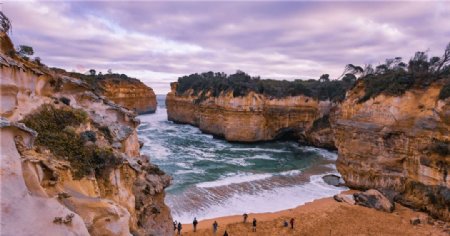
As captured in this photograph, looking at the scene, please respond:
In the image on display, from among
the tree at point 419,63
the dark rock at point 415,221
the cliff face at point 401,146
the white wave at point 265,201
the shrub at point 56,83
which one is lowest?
the white wave at point 265,201

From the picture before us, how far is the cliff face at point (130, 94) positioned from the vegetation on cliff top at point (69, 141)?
4582cm

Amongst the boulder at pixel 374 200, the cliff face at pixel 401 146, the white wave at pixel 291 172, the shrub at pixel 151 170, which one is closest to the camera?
the shrub at pixel 151 170

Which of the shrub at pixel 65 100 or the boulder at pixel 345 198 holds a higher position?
the shrub at pixel 65 100

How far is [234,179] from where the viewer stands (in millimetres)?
25047

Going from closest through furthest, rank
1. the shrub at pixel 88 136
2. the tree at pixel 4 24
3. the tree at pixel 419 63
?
the tree at pixel 4 24
the shrub at pixel 88 136
the tree at pixel 419 63

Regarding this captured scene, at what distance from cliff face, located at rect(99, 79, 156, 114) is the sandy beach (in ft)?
130

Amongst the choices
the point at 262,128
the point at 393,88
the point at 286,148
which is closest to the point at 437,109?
the point at 393,88

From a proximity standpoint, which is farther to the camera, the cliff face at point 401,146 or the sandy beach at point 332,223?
the cliff face at point 401,146

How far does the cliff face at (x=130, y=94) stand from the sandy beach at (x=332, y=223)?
3950 cm

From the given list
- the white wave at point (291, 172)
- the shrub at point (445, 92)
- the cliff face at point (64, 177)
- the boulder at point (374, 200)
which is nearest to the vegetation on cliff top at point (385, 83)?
the shrub at point (445, 92)

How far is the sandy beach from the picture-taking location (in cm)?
1566

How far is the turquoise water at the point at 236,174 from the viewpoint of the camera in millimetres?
19709

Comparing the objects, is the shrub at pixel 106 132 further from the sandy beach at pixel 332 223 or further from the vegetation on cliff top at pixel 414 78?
the vegetation on cliff top at pixel 414 78

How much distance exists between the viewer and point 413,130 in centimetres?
1811
